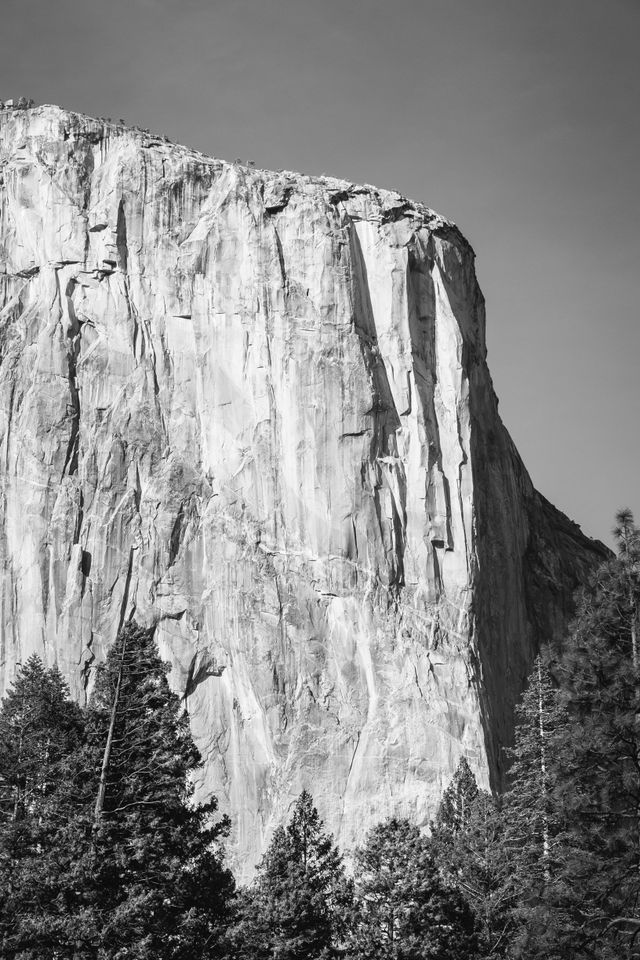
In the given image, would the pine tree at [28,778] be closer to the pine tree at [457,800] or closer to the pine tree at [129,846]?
the pine tree at [129,846]

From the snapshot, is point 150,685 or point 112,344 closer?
point 150,685

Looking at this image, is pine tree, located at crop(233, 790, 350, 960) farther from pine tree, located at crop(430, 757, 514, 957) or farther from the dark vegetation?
pine tree, located at crop(430, 757, 514, 957)

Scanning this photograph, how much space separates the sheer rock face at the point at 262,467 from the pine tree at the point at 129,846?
30488mm

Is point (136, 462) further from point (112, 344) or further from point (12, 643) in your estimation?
point (12, 643)

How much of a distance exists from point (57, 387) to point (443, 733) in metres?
26.4

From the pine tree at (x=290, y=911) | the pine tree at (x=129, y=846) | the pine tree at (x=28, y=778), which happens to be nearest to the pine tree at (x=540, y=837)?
the pine tree at (x=290, y=911)

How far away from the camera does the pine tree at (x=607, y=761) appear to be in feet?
71.6

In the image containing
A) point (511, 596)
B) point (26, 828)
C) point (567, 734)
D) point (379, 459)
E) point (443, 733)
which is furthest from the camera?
point (511, 596)

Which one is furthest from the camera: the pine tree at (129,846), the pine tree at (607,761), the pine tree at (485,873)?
the pine tree at (485,873)

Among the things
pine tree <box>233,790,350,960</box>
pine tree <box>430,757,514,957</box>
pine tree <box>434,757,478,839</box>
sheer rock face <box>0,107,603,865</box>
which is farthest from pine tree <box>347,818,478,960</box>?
sheer rock face <box>0,107,603,865</box>

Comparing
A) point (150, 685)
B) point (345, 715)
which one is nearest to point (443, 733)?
point (345, 715)

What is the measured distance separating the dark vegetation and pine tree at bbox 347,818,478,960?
0.14 feet

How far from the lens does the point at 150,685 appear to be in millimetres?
30828

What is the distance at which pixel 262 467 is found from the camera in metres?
66.3
